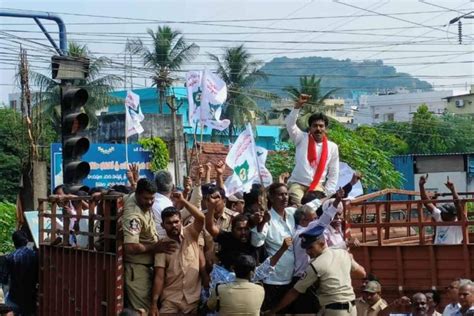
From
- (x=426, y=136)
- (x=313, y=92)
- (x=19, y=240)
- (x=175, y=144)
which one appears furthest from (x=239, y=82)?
(x=19, y=240)

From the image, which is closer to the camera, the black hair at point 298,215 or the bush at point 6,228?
the black hair at point 298,215

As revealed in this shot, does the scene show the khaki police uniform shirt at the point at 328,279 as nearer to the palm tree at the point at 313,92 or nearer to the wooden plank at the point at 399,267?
the wooden plank at the point at 399,267

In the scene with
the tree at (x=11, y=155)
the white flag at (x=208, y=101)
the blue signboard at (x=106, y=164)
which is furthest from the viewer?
the tree at (x=11, y=155)

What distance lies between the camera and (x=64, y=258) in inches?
407

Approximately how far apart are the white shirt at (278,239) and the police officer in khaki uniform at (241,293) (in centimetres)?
41

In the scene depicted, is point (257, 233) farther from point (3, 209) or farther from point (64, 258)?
point (3, 209)

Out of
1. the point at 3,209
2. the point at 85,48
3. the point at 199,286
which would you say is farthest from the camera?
the point at 85,48

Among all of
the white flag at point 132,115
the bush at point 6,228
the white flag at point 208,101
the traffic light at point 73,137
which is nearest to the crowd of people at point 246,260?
the traffic light at point 73,137

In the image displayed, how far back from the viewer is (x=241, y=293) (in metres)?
8.09

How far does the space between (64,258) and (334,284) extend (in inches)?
138

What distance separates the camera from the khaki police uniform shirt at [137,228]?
8492mm

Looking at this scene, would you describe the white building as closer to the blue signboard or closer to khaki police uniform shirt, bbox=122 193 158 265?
the blue signboard

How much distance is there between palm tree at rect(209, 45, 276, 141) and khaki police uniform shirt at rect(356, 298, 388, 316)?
48.5 m

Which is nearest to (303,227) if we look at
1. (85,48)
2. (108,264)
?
(108,264)
